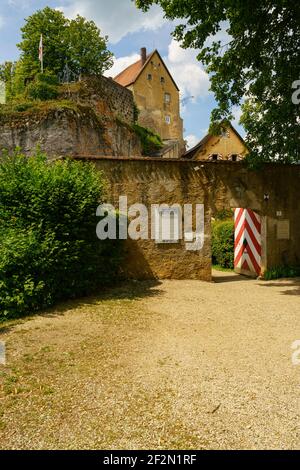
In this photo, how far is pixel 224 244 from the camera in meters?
15.2

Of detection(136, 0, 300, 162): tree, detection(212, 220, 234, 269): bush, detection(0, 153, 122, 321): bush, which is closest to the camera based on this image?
detection(0, 153, 122, 321): bush

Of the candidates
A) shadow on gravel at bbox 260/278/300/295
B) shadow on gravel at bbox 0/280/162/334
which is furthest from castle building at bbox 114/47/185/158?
shadow on gravel at bbox 0/280/162/334

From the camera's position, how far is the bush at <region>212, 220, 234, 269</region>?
15.1 metres

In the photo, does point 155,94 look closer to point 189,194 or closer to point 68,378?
point 189,194

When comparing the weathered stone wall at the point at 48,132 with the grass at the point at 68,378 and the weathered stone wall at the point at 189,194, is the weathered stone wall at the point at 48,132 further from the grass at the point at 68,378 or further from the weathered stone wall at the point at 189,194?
the grass at the point at 68,378

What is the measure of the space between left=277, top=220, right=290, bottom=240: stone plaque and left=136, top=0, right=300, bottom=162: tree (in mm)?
2201

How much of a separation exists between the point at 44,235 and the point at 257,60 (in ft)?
24.4

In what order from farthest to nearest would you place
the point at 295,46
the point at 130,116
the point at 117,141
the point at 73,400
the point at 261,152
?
1. the point at 130,116
2. the point at 117,141
3. the point at 261,152
4. the point at 295,46
5. the point at 73,400

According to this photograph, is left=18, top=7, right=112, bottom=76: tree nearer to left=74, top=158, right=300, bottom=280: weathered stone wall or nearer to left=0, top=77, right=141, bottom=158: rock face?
left=0, top=77, right=141, bottom=158: rock face

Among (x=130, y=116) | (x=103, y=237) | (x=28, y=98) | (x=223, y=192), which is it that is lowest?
(x=103, y=237)

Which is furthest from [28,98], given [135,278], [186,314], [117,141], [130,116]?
[186,314]
